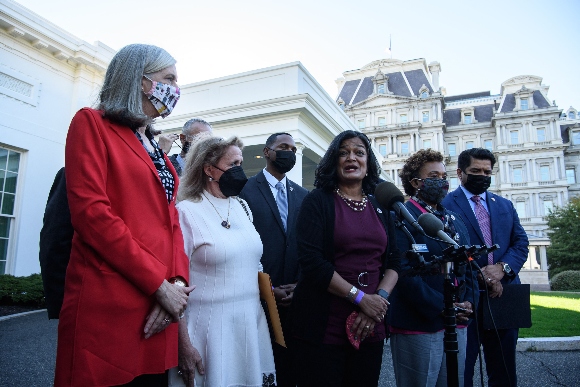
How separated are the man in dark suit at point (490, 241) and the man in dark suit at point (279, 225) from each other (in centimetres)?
161

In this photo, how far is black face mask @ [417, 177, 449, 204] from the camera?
3215 millimetres

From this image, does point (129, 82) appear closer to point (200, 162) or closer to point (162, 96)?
point (162, 96)

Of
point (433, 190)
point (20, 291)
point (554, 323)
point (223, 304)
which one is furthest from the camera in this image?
point (20, 291)

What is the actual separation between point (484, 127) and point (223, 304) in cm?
5996

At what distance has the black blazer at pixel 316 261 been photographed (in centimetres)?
232

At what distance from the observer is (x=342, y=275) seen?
7.99ft

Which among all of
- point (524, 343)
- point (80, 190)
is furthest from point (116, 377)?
point (524, 343)

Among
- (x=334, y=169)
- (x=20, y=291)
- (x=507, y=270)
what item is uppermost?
(x=334, y=169)

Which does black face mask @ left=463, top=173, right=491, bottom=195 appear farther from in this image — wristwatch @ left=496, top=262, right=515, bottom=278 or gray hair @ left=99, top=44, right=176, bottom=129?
gray hair @ left=99, top=44, right=176, bottom=129

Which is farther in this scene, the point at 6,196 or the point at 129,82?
the point at 6,196

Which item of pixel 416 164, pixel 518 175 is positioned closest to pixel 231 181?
pixel 416 164

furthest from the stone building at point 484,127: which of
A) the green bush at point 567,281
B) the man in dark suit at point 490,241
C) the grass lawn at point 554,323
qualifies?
the man in dark suit at point 490,241

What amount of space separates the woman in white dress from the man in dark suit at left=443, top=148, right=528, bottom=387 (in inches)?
82.4

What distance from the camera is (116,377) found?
1.49 metres
